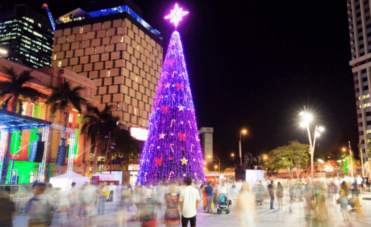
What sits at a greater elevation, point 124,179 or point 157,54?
point 157,54

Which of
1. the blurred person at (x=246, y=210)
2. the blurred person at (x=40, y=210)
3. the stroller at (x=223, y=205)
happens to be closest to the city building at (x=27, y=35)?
the stroller at (x=223, y=205)

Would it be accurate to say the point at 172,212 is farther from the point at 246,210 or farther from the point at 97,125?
the point at 97,125

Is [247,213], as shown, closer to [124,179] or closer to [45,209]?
[45,209]

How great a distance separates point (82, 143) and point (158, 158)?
32.4 metres

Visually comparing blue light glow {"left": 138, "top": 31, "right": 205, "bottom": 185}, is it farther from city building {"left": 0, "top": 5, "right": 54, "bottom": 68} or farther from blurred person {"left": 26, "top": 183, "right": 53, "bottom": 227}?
city building {"left": 0, "top": 5, "right": 54, "bottom": 68}

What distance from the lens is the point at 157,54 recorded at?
97062mm

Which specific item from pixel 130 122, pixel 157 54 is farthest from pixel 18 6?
pixel 130 122

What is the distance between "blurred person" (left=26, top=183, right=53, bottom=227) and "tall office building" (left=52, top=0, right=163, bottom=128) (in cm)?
7113

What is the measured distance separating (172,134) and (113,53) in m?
63.0

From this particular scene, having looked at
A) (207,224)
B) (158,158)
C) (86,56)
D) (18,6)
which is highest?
(18,6)

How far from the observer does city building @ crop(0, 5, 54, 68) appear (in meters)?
145

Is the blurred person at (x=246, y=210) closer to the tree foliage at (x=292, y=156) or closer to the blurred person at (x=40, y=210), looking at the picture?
the blurred person at (x=40, y=210)

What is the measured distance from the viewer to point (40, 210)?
22.2 ft

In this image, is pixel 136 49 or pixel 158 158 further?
pixel 136 49
